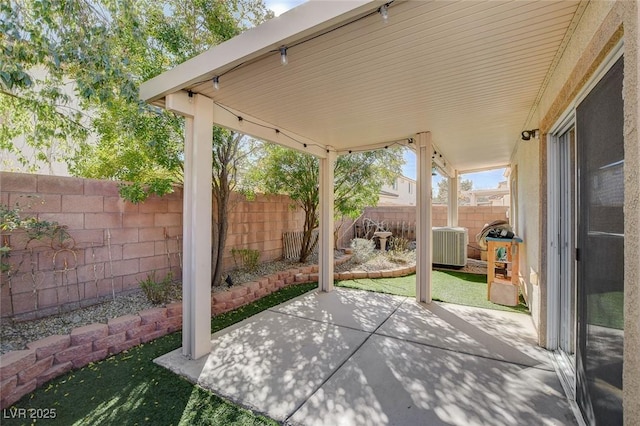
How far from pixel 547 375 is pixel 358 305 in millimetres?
2687

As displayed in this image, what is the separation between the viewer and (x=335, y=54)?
247 cm

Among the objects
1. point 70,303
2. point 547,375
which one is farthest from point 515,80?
point 70,303

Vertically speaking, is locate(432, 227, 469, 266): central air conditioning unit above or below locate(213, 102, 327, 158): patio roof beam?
below

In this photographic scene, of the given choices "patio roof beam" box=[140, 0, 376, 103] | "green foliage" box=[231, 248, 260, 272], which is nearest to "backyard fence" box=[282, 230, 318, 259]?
"green foliage" box=[231, 248, 260, 272]

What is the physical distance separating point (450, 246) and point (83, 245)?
7941mm

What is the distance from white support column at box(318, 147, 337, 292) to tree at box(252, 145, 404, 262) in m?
1.18

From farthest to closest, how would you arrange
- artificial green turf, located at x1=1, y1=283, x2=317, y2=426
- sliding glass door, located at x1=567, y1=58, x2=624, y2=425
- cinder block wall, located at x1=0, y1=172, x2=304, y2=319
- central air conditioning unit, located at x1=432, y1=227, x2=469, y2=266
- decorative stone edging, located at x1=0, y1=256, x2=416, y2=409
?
central air conditioning unit, located at x1=432, y1=227, x2=469, y2=266 < cinder block wall, located at x1=0, y1=172, x2=304, y2=319 < decorative stone edging, located at x1=0, y1=256, x2=416, y2=409 < artificial green turf, located at x1=1, y1=283, x2=317, y2=426 < sliding glass door, located at x1=567, y1=58, x2=624, y2=425

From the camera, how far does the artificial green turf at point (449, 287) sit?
16.5 ft

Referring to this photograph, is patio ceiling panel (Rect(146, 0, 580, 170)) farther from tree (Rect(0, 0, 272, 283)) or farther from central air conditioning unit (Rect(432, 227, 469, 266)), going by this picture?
central air conditioning unit (Rect(432, 227, 469, 266))

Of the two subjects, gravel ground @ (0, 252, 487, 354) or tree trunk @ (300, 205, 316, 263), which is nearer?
gravel ground @ (0, 252, 487, 354)

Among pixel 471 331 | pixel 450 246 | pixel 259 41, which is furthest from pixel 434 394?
pixel 450 246

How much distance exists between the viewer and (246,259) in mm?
5953

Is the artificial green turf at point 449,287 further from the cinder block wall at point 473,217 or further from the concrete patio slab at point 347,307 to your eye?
the cinder block wall at point 473,217

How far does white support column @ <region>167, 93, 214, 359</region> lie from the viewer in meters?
3.18
